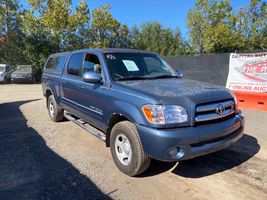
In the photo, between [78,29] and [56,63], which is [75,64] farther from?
[78,29]

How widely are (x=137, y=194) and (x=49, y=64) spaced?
537 centimetres

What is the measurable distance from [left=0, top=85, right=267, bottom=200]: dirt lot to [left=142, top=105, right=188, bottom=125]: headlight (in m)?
0.96

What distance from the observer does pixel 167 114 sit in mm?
3217

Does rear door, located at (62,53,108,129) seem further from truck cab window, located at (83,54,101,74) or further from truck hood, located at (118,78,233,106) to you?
truck hood, located at (118,78,233,106)

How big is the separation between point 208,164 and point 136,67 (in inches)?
82.8

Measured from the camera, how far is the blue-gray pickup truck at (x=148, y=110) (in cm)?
322

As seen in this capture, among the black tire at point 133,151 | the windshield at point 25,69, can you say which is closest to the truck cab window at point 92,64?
the black tire at point 133,151

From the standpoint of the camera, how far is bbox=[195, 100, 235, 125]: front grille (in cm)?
332

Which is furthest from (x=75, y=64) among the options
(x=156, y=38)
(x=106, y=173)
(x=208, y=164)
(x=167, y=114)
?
(x=156, y=38)

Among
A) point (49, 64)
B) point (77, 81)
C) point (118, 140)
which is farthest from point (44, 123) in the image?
point (118, 140)

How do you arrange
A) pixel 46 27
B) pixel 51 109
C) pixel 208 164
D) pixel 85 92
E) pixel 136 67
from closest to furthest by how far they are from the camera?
pixel 208 164, pixel 136 67, pixel 85 92, pixel 51 109, pixel 46 27

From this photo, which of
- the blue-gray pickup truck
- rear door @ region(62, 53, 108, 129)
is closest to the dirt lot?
the blue-gray pickup truck

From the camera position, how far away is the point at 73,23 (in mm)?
25781

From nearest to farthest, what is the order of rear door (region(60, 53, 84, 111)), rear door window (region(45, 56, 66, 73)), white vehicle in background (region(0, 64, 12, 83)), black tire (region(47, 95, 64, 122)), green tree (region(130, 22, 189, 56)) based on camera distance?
rear door (region(60, 53, 84, 111)) → rear door window (region(45, 56, 66, 73)) → black tire (region(47, 95, 64, 122)) → white vehicle in background (region(0, 64, 12, 83)) → green tree (region(130, 22, 189, 56))
